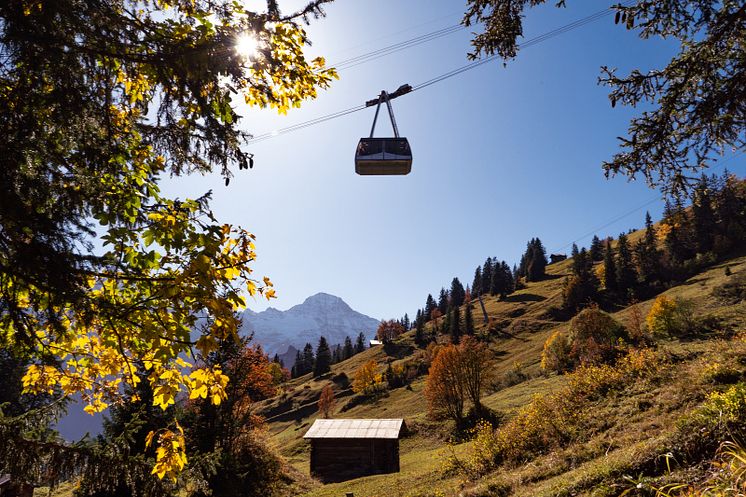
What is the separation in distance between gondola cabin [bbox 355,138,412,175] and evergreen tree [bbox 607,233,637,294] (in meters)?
89.6

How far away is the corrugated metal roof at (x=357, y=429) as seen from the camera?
2989 cm

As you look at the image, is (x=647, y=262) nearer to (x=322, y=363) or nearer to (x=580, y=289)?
(x=580, y=289)

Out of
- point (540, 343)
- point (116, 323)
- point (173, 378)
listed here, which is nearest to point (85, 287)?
point (116, 323)

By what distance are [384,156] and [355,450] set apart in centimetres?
2608

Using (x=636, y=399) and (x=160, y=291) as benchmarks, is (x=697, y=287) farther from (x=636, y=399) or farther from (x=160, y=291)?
(x=160, y=291)

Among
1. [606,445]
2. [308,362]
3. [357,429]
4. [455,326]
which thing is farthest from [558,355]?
[308,362]

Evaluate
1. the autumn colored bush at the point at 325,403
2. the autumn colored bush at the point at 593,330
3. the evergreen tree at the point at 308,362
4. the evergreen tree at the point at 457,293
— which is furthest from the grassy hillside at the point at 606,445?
the evergreen tree at the point at 457,293

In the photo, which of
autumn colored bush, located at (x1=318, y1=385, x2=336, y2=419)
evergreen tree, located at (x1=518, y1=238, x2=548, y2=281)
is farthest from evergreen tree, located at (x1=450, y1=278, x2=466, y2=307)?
autumn colored bush, located at (x1=318, y1=385, x2=336, y2=419)

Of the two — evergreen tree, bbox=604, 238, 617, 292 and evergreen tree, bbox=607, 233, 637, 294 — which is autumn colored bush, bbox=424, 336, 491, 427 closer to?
evergreen tree, bbox=607, 233, 637, 294

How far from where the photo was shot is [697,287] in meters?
68.9

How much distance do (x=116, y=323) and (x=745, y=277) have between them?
86.4 metres

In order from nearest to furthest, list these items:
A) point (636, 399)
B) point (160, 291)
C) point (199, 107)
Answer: point (160, 291), point (199, 107), point (636, 399)

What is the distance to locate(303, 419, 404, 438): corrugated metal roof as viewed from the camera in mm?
29888

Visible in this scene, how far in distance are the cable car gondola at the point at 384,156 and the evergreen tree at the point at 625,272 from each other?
89552mm
